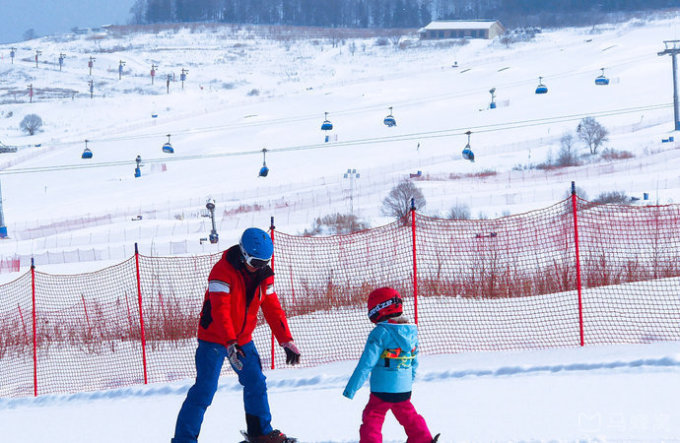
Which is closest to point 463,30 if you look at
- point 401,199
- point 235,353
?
point 401,199

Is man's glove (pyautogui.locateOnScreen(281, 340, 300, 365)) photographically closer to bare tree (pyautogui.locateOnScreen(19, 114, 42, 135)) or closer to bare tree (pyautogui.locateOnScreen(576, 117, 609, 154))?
bare tree (pyautogui.locateOnScreen(576, 117, 609, 154))

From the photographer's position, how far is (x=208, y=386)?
265 inches

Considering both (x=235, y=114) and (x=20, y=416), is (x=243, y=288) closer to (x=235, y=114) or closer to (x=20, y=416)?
(x=20, y=416)

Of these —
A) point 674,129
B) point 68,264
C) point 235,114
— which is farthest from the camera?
point 235,114

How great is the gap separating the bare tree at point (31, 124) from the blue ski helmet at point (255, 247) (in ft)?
287

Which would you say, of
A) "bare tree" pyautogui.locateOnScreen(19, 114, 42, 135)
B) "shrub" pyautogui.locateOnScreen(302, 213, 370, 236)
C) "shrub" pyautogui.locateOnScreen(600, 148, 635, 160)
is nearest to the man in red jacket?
"shrub" pyautogui.locateOnScreen(302, 213, 370, 236)

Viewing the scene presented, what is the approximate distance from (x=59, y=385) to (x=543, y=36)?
134 metres

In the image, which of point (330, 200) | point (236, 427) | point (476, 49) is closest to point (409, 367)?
point (236, 427)

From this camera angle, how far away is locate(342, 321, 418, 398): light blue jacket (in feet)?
20.0

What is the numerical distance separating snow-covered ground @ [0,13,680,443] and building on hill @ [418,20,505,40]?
10555 millimetres

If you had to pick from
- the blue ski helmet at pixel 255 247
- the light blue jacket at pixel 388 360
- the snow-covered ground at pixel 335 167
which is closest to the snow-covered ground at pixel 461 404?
the snow-covered ground at pixel 335 167

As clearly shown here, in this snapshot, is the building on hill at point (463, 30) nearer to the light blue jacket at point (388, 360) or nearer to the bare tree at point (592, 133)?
the bare tree at point (592, 133)

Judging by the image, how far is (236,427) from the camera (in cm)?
830

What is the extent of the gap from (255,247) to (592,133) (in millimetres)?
57694
